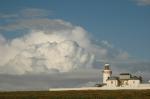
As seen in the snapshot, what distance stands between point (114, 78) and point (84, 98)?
51057 millimetres

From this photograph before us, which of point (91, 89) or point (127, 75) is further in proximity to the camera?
point (127, 75)

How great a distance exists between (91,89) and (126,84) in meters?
15.4

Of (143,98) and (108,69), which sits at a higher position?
(108,69)

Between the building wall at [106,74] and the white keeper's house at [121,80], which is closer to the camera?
the white keeper's house at [121,80]

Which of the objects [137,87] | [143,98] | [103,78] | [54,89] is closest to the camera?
[143,98]

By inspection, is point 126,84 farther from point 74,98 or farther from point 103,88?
point 74,98

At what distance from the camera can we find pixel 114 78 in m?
138

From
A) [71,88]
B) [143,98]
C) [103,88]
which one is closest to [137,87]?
[103,88]

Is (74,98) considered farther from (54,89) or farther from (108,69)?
(108,69)

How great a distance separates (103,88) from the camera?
126438 mm

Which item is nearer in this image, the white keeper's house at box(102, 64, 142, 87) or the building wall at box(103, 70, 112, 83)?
the white keeper's house at box(102, 64, 142, 87)

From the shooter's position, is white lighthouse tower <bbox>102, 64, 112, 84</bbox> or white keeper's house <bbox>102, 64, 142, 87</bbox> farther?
white lighthouse tower <bbox>102, 64, 112, 84</bbox>

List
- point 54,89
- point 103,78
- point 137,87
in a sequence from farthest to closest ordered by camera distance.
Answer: point 103,78, point 54,89, point 137,87

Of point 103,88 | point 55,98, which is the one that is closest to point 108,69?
point 103,88
